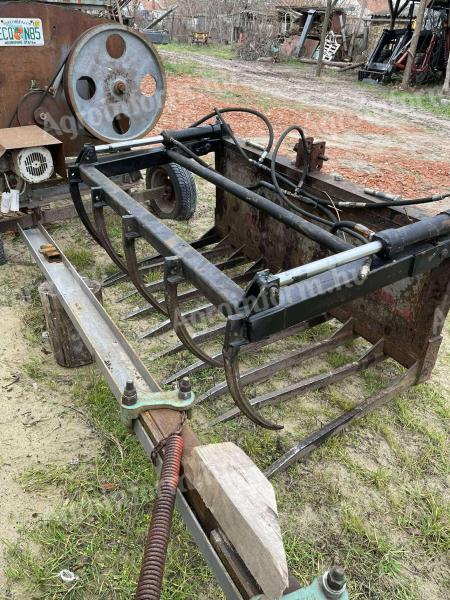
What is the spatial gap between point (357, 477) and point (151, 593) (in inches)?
59.3

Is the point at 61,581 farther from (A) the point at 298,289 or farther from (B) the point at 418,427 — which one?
(B) the point at 418,427

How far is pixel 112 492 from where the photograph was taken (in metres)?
2.23

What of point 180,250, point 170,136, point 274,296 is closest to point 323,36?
point 170,136

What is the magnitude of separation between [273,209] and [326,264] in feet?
2.94

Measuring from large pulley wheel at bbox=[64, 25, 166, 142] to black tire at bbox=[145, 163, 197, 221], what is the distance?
41 centimetres

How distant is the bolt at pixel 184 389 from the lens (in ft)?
5.78

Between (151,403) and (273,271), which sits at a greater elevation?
Answer: (151,403)

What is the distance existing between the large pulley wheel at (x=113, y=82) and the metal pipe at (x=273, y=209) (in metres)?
1.04

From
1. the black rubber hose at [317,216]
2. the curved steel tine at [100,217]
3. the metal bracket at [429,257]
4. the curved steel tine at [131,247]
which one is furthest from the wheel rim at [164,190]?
the metal bracket at [429,257]

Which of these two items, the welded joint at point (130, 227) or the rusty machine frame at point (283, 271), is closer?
the rusty machine frame at point (283, 271)

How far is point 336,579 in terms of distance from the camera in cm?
112

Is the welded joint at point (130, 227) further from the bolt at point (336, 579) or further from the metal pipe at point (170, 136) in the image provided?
the bolt at point (336, 579)

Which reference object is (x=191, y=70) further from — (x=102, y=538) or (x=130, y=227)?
(x=102, y=538)

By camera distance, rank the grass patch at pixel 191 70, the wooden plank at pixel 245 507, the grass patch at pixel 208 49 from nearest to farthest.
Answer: the wooden plank at pixel 245 507 → the grass patch at pixel 191 70 → the grass patch at pixel 208 49
